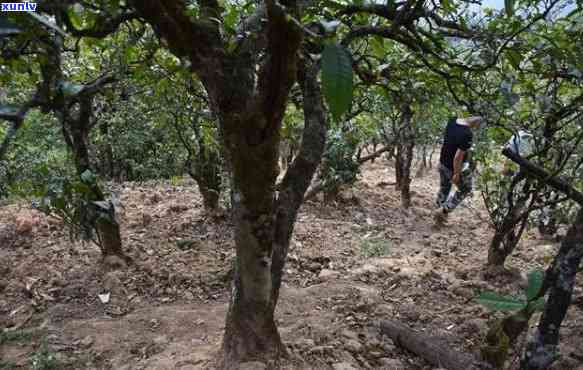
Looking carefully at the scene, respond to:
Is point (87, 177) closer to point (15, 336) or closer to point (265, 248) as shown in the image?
point (15, 336)

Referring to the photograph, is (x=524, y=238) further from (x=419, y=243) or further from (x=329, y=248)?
(x=329, y=248)

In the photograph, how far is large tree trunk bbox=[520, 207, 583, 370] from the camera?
4.65ft

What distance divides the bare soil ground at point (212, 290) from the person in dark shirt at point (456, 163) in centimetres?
38

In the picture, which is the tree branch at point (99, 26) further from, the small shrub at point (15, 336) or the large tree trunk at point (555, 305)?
the large tree trunk at point (555, 305)

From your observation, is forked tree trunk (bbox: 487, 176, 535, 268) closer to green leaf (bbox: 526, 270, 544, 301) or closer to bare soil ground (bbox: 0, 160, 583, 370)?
bare soil ground (bbox: 0, 160, 583, 370)

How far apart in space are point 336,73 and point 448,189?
608cm

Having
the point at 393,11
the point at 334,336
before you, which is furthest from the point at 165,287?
the point at 393,11

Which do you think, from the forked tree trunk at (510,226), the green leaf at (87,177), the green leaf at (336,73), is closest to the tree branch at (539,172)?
the green leaf at (336,73)

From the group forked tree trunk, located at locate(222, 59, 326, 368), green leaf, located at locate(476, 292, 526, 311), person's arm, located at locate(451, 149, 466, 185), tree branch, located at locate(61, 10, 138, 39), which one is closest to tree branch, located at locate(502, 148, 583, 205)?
green leaf, located at locate(476, 292, 526, 311)

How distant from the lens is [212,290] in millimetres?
3838

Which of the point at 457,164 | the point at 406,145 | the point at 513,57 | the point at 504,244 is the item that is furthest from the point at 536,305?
the point at 406,145

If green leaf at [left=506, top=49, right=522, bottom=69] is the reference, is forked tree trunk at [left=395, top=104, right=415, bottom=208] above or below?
below

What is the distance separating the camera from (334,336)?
285 centimetres

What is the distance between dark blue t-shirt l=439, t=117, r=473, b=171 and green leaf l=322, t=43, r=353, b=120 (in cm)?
499
